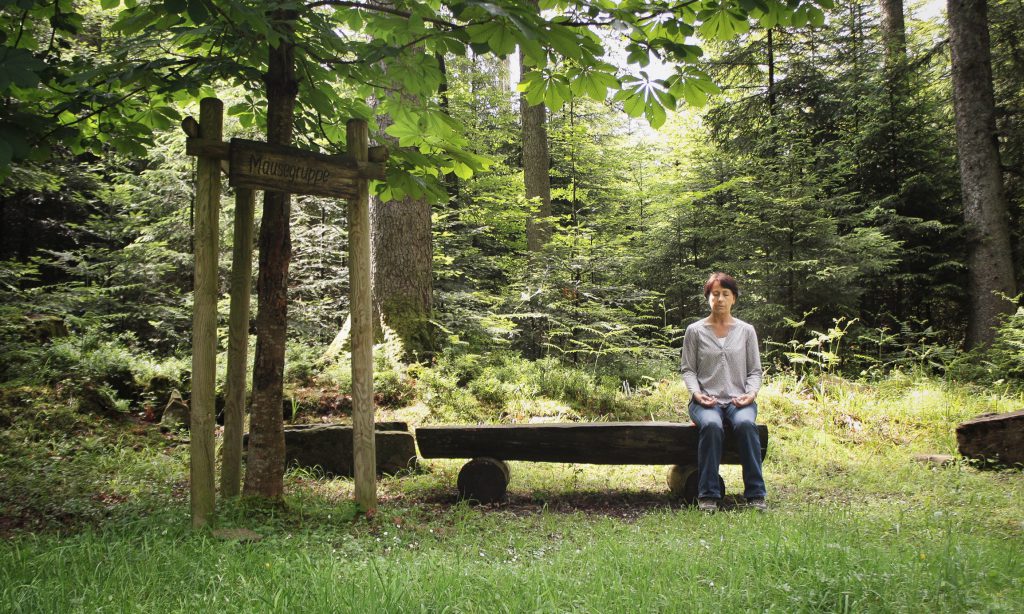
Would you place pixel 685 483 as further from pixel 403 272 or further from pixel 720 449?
pixel 403 272

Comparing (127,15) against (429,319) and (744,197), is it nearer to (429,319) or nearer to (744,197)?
(429,319)

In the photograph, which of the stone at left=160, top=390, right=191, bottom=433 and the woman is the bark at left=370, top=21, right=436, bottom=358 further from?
the woman

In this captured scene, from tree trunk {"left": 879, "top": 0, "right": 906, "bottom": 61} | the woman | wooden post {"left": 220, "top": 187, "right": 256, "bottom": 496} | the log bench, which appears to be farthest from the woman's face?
tree trunk {"left": 879, "top": 0, "right": 906, "bottom": 61}

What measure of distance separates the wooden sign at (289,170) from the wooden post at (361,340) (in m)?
0.12

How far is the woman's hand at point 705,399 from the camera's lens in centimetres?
520

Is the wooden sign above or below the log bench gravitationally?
above

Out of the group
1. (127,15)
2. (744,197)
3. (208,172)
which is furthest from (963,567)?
(744,197)

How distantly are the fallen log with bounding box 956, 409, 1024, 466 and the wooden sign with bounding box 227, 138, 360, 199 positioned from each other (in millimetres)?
6377

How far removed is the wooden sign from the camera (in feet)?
13.1

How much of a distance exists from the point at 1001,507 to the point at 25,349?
990 centimetres

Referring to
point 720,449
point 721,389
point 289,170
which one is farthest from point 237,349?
point 721,389

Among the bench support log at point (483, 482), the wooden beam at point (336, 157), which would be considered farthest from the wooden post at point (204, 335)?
the bench support log at point (483, 482)

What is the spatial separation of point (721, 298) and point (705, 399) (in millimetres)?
972

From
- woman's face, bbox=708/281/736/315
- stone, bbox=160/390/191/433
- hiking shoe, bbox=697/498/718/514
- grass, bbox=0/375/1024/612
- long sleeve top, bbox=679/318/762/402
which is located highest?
woman's face, bbox=708/281/736/315
